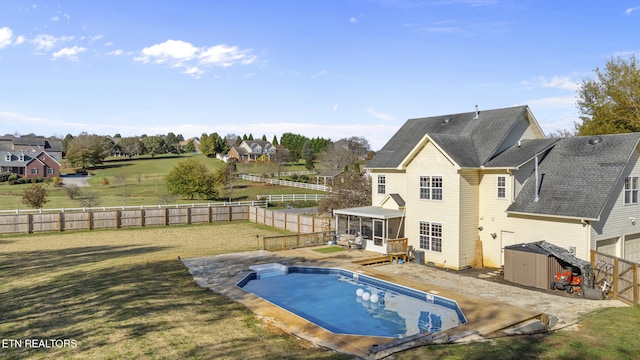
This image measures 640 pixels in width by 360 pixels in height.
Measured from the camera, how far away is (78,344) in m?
10.9

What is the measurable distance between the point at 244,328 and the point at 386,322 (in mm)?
5402

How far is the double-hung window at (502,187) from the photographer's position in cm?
2112

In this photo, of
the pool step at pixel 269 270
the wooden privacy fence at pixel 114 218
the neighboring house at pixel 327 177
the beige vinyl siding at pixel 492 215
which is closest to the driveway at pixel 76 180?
the wooden privacy fence at pixel 114 218

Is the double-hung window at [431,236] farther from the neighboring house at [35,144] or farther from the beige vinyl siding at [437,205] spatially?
the neighboring house at [35,144]

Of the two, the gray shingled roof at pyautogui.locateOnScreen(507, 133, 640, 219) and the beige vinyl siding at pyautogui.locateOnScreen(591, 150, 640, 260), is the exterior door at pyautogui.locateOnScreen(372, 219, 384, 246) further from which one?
the beige vinyl siding at pyautogui.locateOnScreen(591, 150, 640, 260)

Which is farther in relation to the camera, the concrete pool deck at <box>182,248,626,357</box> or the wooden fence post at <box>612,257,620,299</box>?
the wooden fence post at <box>612,257,620,299</box>

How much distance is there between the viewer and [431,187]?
74.0 feet

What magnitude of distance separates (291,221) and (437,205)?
47.9 ft

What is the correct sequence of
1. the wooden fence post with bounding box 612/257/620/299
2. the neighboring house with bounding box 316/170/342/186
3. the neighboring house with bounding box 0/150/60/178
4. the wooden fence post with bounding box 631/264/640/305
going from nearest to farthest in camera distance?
the wooden fence post with bounding box 631/264/640/305
the wooden fence post with bounding box 612/257/620/299
the neighboring house with bounding box 316/170/342/186
the neighboring house with bounding box 0/150/60/178

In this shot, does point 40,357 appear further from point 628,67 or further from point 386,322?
point 628,67

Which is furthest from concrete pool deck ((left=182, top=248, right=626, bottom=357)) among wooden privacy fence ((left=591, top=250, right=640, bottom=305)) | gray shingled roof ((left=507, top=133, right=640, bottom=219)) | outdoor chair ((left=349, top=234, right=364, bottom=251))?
gray shingled roof ((left=507, top=133, right=640, bottom=219))

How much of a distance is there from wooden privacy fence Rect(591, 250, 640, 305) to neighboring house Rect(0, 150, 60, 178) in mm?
88975

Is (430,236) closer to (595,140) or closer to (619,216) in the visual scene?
(619,216)

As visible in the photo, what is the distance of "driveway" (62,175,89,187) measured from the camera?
236 feet
